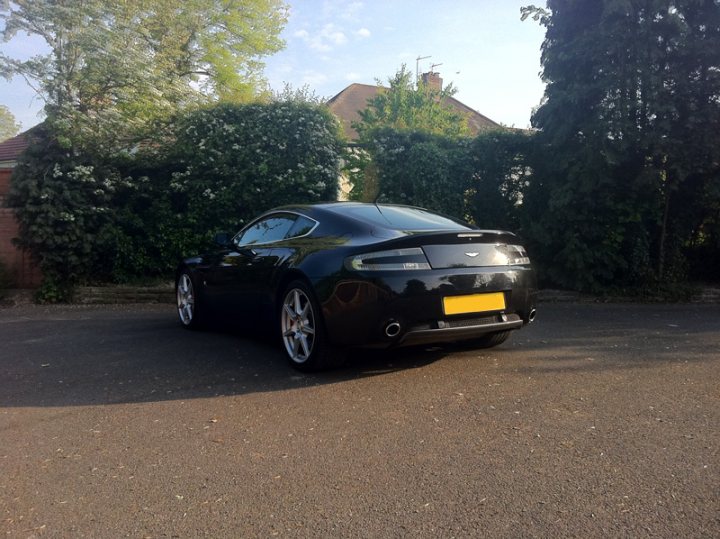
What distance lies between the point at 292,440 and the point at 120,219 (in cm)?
752

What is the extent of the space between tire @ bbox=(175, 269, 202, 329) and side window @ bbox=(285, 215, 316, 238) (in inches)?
76.3

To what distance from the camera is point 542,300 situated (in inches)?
384

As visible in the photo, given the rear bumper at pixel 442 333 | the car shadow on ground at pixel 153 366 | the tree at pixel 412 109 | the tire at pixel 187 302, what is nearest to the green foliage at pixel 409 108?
the tree at pixel 412 109

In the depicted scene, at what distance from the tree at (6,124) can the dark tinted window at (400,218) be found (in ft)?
206

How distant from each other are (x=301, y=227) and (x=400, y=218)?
906mm

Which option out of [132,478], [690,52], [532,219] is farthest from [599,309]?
[132,478]

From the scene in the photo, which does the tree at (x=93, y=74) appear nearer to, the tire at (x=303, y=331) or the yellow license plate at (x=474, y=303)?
the tire at (x=303, y=331)

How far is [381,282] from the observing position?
4570 mm

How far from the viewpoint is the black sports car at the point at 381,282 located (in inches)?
181

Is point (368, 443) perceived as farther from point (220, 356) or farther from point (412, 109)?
point (412, 109)

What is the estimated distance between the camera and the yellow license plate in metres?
4.71

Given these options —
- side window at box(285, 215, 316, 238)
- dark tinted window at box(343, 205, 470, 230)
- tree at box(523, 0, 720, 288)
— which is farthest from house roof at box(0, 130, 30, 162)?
dark tinted window at box(343, 205, 470, 230)

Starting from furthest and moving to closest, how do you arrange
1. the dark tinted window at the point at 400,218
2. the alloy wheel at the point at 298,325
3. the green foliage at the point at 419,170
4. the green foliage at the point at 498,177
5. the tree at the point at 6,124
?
the tree at the point at 6,124 → the green foliage at the point at 498,177 → the green foliage at the point at 419,170 → the dark tinted window at the point at 400,218 → the alloy wheel at the point at 298,325

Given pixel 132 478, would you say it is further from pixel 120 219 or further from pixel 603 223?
pixel 603 223
